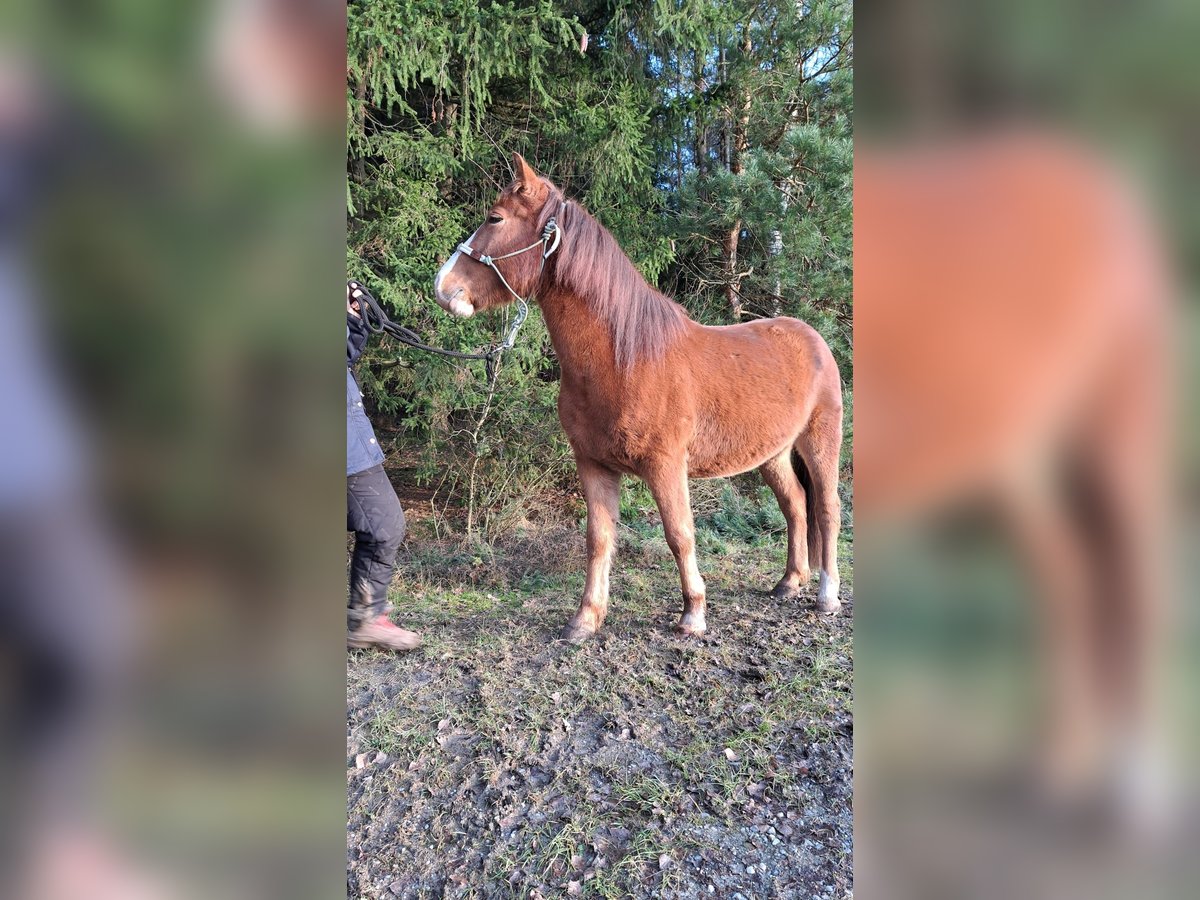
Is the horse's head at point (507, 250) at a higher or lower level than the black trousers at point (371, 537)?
higher

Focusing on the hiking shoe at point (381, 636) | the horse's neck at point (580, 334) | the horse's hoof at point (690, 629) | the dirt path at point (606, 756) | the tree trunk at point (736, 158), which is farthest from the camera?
the tree trunk at point (736, 158)

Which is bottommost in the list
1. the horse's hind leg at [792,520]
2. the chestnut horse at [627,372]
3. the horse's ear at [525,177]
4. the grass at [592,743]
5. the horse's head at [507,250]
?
the grass at [592,743]

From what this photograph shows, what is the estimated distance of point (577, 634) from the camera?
101 inches

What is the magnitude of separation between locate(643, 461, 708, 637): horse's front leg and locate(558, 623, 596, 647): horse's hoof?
14.9 inches

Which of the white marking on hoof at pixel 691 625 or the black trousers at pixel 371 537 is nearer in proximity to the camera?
the black trousers at pixel 371 537

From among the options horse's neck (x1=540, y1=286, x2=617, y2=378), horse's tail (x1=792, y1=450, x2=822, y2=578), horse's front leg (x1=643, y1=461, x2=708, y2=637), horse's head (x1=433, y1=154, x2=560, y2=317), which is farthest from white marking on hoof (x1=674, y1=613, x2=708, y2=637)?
horse's head (x1=433, y1=154, x2=560, y2=317)

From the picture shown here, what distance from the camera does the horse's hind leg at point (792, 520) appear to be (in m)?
3.04
